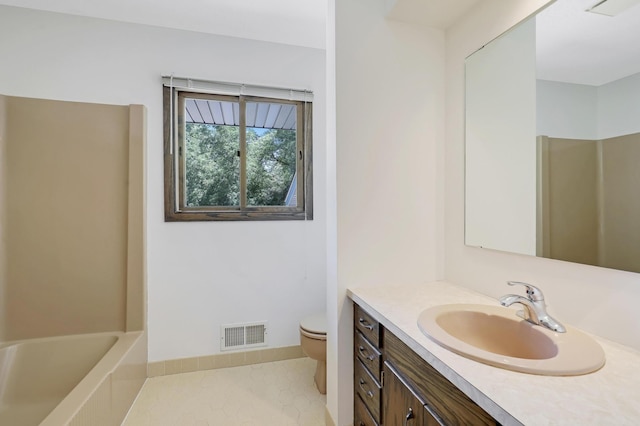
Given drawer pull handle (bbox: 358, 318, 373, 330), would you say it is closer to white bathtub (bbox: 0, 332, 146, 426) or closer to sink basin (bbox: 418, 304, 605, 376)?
sink basin (bbox: 418, 304, 605, 376)

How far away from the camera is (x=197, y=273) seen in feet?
7.45

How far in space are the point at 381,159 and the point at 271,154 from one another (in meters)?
1.21

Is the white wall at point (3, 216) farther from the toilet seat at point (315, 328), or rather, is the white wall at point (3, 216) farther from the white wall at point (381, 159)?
the white wall at point (381, 159)

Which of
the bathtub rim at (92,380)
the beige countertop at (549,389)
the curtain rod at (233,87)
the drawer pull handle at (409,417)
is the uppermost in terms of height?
the curtain rod at (233,87)

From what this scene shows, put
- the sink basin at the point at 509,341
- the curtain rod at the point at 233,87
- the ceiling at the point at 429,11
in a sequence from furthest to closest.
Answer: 1. the curtain rod at the point at 233,87
2. the ceiling at the point at 429,11
3. the sink basin at the point at 509,341

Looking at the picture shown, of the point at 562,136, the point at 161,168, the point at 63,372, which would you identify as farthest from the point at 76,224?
the point at 562,136

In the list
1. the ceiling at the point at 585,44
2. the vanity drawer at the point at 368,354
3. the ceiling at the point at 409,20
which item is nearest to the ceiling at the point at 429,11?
the ceiling at the point at 409,20

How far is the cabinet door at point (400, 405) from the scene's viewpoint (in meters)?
0.94

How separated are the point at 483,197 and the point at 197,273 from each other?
200cm

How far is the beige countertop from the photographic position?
1.96 feet

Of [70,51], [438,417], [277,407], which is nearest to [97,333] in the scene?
[277,407]

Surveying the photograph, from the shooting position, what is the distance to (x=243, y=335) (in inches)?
92.8

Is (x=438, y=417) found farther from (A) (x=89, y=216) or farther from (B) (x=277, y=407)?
(A) (x=89, y=216)

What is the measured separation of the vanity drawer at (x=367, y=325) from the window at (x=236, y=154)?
117 cm
